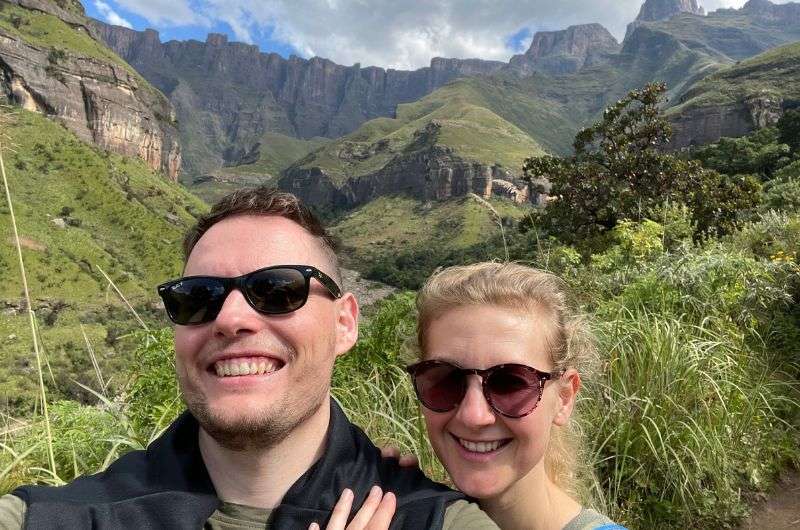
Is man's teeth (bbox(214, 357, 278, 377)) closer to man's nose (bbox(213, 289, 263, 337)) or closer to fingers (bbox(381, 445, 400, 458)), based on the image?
man's nose (bbox(213, 289, 263, 337))

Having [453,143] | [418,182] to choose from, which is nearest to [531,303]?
[418,182]

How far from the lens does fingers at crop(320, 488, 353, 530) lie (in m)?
1.35

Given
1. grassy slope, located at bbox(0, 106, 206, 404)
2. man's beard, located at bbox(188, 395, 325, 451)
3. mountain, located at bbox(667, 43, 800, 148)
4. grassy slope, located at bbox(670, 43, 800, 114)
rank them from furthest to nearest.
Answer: grassy slope, located at bbox(670, 43, 800, 114) < mountain, located at bbox(667, 43, 800, 148) < grassy slope, located at bbox(0, 106, 206, 404) < man's beard, located at bbox(188, 395, 325, 451)

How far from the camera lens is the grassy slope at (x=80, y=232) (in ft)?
164

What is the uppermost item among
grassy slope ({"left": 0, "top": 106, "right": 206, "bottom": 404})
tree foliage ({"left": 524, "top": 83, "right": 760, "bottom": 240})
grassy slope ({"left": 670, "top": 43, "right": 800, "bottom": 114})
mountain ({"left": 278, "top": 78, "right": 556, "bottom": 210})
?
grassy slope ({"left": 670, "top": 43, "right": 800, "bottom": 114})

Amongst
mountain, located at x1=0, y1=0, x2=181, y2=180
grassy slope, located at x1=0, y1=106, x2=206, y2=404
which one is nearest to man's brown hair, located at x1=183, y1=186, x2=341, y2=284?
grassy slope, located at x1=0, y1=106, x2=206, y2=404

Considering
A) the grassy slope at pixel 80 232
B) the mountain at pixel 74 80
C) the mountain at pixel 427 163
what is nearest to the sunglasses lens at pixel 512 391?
the grassy slope at pixel 80 232

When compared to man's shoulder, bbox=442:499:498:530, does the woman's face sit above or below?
above

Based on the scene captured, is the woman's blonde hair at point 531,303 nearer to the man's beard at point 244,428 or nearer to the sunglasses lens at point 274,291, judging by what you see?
the sunglasses lens at point 274,291

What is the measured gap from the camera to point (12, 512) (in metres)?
1.33

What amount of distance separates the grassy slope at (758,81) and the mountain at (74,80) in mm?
107207

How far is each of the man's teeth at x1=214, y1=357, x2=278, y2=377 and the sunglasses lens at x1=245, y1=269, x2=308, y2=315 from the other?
16cm

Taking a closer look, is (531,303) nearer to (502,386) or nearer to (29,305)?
(502,386)

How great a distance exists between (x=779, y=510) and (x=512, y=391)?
3.12 m
